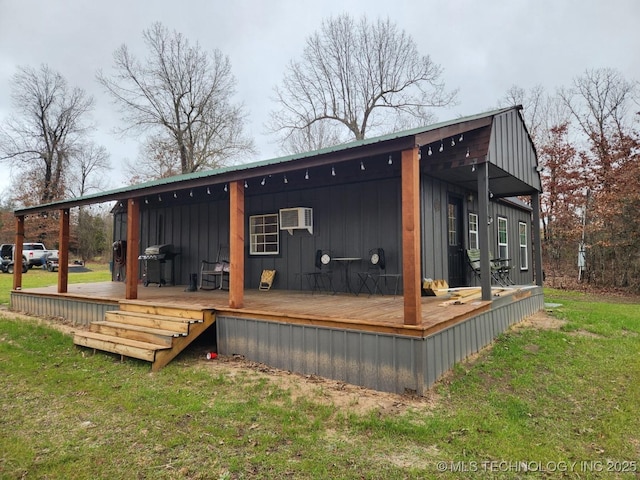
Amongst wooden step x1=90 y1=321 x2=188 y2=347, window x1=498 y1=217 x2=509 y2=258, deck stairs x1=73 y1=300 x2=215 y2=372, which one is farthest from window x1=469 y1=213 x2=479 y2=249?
wooden step x1=90 y1=321 x2=188 y2=347

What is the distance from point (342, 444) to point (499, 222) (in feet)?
24.8

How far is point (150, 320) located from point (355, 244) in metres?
3.24

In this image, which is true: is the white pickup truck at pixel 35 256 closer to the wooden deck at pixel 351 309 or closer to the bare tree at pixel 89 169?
the bare tree at pixel 89 169

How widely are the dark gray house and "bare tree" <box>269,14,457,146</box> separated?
978 cm

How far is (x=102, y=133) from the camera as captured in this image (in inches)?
1011

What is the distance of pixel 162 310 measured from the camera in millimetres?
5242

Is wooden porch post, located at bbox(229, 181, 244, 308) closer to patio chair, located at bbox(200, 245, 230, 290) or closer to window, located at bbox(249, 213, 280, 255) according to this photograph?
window, located at bbox(249, 213, 280, 255)

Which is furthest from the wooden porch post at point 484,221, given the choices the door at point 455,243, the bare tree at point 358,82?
the bare tree at point 358,82

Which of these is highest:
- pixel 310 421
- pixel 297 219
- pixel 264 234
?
pixel 297 219

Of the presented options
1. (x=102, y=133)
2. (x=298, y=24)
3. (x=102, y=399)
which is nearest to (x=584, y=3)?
(x=298, y=24)

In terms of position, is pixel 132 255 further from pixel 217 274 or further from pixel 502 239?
pixel 502 239

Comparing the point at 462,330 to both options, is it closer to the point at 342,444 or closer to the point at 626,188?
the point at 342,444

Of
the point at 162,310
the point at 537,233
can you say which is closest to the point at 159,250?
the point at 162,310

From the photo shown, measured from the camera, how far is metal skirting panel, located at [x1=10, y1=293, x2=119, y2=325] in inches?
250
